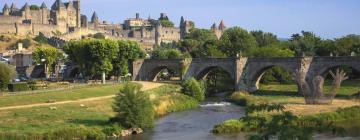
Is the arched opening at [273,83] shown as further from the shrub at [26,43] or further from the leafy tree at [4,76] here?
the shrub at [26,43]

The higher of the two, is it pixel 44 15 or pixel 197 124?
pixel 44 15

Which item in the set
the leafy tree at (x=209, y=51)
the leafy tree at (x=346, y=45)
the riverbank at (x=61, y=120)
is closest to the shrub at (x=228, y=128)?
the riverbank at (x=61, y=120)

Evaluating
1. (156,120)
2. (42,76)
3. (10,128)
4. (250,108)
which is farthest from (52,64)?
(250,108)

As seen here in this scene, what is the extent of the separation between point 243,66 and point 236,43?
31.4m

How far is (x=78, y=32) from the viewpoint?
148625mm

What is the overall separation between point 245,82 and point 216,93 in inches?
209

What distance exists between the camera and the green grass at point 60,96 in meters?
50.1

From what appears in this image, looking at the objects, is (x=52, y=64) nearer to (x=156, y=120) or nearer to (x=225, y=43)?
(x=225, y=43)

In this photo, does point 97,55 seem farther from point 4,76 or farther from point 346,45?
point 346,45

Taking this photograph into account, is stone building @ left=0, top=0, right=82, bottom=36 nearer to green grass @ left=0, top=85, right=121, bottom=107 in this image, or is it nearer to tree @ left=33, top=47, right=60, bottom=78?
tree @ left=33, top=47, right=60, bottom=78

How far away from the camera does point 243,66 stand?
7044cm

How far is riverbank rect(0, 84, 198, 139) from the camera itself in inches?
1451

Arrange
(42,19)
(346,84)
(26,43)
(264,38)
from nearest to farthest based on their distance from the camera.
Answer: (346,84)
(264,38)
(26,43)
(42,19)

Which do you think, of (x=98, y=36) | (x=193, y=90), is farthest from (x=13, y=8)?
(x=193, y=90)
